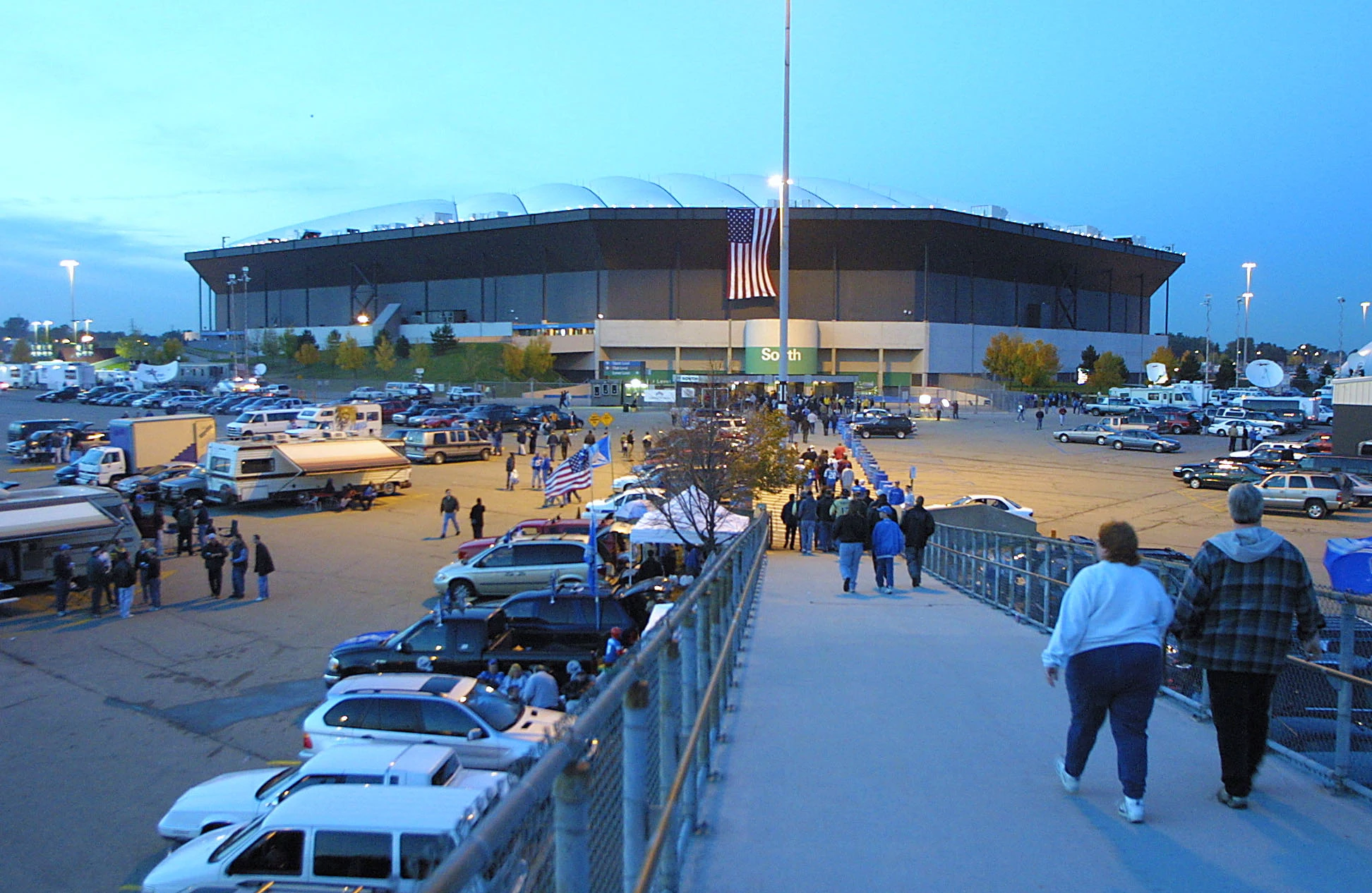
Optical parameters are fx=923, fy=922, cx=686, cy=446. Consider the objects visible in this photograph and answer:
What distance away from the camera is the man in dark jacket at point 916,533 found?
46.4 feet

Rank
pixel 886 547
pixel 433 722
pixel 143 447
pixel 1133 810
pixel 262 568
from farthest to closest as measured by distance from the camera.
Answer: pixel 143 447
pixel 262 568
pixel 886 547
pixel 433 722
pixel 1133 810

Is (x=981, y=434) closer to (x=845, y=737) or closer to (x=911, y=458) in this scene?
(x=911, y=458)

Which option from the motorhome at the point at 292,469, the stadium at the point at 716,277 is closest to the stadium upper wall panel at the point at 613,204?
the stadium at the point at 716,277

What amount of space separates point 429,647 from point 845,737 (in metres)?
8.60

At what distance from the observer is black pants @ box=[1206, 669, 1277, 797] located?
4488mm

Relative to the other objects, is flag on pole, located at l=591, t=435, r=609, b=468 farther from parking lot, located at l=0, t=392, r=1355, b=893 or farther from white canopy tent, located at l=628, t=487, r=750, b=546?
white canopy tent, located at l=628, t=487, r=750, b=546

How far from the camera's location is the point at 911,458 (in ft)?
135

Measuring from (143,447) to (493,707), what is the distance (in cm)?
2800

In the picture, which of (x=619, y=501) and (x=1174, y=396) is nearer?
(x=619, y=501)

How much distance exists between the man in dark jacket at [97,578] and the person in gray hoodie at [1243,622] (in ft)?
60.5

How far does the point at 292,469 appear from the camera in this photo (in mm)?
29125

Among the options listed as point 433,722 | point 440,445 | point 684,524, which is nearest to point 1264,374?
point 440,445

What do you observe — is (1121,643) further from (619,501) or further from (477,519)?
(477,519)

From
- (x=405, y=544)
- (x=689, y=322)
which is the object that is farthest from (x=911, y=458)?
(x=689, y=322)
